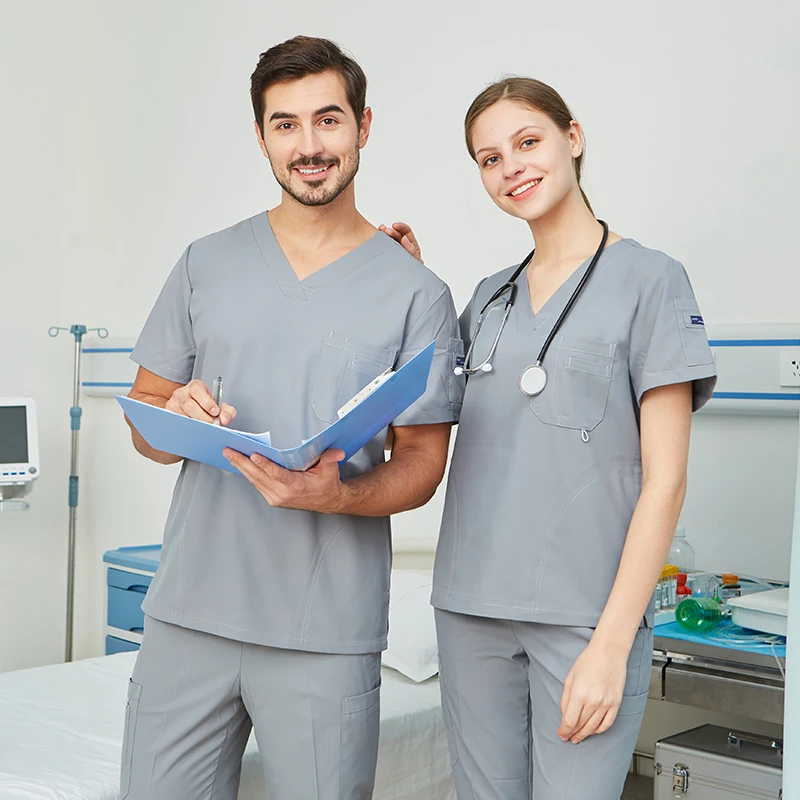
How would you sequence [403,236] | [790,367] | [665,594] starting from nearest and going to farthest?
[403,236] < [665,594] < [790,367]

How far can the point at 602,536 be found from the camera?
4.37ft

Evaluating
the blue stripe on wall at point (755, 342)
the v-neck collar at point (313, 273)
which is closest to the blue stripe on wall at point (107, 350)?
the blue stripe on wall at point (755, 342)

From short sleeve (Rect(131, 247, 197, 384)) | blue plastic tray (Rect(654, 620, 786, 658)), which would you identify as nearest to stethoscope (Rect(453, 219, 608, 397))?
short sleeve (Rect(131, 247, 197, 384))

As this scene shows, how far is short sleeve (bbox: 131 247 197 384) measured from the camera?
1.54m

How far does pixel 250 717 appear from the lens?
1426 millimetres

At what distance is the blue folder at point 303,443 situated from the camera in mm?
1168

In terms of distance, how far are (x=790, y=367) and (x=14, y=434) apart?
8.23 feet

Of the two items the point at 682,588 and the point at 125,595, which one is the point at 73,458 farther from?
the point at 682,588

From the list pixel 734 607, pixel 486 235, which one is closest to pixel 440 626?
pixel 734 607

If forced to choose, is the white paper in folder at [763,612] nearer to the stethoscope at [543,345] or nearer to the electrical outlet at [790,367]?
the electrical outlet at [790,367]

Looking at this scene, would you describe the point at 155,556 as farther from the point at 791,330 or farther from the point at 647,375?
the point at 647,375

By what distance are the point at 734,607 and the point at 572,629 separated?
0.79 m

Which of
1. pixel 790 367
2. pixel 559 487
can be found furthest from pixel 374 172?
pixel 559 487

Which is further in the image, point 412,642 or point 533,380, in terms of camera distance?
point 412,642
